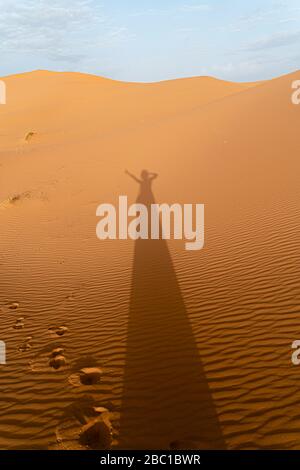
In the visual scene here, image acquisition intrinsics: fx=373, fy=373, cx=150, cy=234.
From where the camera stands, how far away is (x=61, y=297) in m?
7.66

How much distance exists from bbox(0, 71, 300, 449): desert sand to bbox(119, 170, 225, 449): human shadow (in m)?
0.02

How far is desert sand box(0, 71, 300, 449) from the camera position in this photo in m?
4.02

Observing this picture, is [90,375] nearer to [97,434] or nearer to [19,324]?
[97,434]

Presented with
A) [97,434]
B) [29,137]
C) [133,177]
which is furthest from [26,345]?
[29,137]

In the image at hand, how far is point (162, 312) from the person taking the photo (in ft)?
21.0

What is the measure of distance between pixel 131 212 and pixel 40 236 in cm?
324

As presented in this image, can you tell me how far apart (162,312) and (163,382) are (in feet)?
6.01

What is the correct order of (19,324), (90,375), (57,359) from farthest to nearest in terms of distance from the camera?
(19,324) < (57,359) < (90,375)

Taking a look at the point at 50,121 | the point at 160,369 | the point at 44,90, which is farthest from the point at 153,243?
the point at 44,90

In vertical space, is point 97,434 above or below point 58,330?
below

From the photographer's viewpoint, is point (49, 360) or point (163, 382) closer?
point (163, 382)

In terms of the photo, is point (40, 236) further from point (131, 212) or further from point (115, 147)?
point (115, 147)

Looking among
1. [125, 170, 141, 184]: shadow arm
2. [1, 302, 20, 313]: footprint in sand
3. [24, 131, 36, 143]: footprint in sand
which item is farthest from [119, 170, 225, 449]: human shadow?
[24, 131, 36, 143]: footprint in sand

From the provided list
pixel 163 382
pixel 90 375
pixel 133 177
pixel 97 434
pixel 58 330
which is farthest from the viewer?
pixel 133 177
